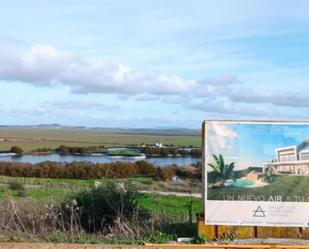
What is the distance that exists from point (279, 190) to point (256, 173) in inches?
19.7

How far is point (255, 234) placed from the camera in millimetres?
11102

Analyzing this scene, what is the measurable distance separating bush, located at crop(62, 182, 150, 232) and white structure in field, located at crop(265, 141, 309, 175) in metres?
2.89

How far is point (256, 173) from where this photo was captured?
10961 mm

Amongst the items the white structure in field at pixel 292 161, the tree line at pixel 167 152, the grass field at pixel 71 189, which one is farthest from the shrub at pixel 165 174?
the white structure in field at pixel 292 161

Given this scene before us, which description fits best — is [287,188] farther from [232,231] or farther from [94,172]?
[94,172]

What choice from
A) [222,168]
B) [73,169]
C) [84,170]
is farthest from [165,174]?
[222,168]

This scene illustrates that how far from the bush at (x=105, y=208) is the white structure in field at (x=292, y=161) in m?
2.89

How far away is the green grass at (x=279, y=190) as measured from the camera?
430 inches

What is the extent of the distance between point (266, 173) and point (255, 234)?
3.64 feet

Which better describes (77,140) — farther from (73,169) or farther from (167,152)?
(73,169)

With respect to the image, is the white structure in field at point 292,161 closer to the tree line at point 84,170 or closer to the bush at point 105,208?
the bush at point 105,208

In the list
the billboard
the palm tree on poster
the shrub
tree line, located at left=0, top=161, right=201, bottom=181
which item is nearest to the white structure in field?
the billboard

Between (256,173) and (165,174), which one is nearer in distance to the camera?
(256,173)

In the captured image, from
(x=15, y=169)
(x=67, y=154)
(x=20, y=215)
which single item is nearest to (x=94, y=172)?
(x=15, y=169)
